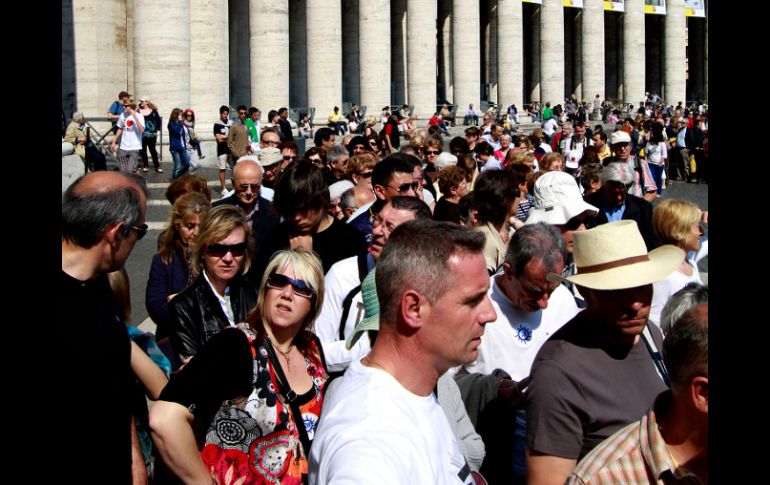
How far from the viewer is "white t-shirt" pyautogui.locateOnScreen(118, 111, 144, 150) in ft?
59.3

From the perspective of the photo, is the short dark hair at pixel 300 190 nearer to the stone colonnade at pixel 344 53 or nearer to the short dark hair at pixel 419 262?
the short dark hair at pixel 419 262

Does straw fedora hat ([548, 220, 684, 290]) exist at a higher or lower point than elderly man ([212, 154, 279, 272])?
lower

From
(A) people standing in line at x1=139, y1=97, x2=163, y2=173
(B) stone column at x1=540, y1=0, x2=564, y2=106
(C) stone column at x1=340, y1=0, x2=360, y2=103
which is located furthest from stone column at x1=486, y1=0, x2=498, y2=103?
(A) people standing in line at x1=139, y1=97, x2=163, y2=173

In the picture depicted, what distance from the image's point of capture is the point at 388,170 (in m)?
6.86

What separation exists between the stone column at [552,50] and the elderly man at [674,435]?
4971 centimetres

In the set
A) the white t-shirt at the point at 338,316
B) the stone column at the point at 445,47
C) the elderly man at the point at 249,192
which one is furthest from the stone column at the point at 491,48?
the white t-shirt at the point at 338,316

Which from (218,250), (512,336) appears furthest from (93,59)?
(512,336)

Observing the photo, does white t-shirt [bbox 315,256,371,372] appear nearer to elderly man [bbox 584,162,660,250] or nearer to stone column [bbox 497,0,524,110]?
elderly man [bbox 584,162,660,250]

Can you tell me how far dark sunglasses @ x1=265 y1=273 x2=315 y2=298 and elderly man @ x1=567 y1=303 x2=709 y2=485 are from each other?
5.38ft

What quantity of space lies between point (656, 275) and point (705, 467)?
1244 millimetres

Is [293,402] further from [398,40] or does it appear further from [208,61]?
[398,40]

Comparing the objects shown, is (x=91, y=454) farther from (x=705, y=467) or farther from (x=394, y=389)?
(x=705, y=467)

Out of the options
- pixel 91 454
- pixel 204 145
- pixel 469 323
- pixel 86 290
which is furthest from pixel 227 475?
pixel 204 145

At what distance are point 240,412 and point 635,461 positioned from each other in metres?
1.38
